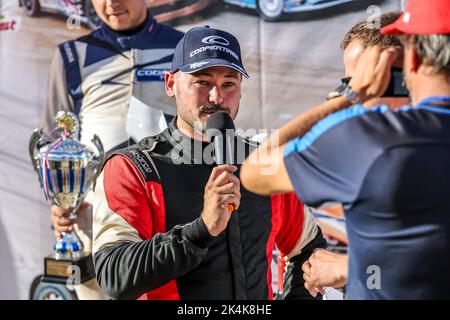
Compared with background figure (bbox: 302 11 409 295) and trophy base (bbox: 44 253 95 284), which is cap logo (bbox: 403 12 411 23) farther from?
trophy base (bbox: 44 253 95 284)

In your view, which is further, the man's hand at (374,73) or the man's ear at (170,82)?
the man's ear at (170,82)

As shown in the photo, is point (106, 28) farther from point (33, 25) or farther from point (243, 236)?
point (243, 236)

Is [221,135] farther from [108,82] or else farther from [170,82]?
[108,82]

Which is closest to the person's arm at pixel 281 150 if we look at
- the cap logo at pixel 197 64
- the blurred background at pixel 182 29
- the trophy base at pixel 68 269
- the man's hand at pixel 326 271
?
the man's hand at pixel 326 271

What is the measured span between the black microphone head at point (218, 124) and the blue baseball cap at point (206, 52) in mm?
154

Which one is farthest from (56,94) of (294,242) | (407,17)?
(407,17)

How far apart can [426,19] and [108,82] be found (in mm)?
2197

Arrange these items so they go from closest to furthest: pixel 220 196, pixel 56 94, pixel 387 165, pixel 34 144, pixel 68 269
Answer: pixel 387 165 → pixel 220 196 → pixel 68 269 → pixel 34 144 → pixel 56 94

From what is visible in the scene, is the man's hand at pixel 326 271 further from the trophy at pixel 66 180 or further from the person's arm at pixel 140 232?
the trophy at pixel 66 180

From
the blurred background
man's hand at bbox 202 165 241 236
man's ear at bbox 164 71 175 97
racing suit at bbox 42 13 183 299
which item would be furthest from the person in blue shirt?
racing suit at bbox 42 13 183 299

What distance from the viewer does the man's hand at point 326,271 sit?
1599 mm

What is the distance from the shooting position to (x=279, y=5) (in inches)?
123

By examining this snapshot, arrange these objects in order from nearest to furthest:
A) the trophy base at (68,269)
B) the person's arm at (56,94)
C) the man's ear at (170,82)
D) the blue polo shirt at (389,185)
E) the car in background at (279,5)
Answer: the blue polo shirt at (389,185), the man's ear at (170,82), the trophy base at (68,269), the car in background at (279,5), the person's arm at (56,94)


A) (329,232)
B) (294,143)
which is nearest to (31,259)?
(329,232)
